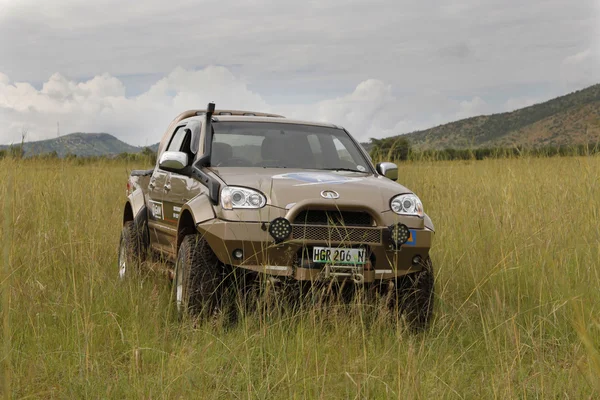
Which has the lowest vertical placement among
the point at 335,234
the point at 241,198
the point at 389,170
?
the point at 335,234

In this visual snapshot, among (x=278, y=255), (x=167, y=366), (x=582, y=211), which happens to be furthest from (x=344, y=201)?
(x=582, y=211)

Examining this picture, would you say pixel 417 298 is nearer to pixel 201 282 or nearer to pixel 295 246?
pixel 295 246

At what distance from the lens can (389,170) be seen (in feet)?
20.1

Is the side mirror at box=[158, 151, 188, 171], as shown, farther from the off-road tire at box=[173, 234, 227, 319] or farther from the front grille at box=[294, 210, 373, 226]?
the front grille at box=[294, 210, 373, 226]

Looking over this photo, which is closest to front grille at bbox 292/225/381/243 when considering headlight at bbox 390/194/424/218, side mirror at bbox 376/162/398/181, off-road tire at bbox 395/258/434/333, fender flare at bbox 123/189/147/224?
headlight at bbox 390/194/424/218

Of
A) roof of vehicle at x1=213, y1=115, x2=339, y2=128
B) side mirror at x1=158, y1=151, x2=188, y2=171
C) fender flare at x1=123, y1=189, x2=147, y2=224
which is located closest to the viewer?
side mirror at x1=158, y1=151, x2=188, y2=171

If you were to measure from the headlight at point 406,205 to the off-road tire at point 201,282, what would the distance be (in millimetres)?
1261

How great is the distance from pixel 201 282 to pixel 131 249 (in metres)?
2.40

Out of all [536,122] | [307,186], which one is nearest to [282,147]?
[307,186]

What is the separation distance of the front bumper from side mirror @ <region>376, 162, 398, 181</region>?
1179 millimetres

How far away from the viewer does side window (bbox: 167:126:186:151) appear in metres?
7.05

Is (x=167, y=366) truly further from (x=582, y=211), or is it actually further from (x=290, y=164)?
(x=582, y=211)

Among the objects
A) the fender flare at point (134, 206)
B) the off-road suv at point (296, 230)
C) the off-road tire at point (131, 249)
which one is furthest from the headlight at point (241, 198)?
the fender flare at point (134, 206)

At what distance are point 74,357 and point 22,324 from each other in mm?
859
